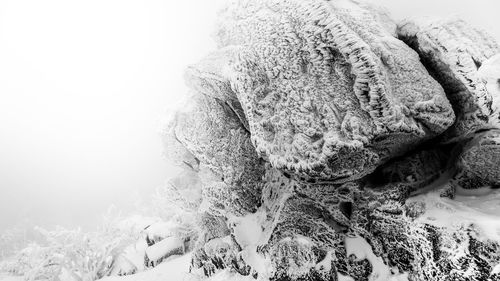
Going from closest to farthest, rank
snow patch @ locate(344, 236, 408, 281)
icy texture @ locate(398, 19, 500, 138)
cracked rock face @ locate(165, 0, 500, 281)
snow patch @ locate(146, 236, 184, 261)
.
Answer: cracked rock face @ locate(165, 0, 500, 281), snow patch @ locate(344, 236, 408, 281), icy texture @ locate(398, 19, 500, 138), snow patch @ locate(146, 236, 184, 261)

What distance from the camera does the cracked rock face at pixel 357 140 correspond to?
19.4ft

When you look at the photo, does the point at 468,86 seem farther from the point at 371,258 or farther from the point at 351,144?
the point at 371,258

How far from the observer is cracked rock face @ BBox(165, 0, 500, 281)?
5.92 meters

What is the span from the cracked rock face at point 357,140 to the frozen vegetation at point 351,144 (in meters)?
0.03

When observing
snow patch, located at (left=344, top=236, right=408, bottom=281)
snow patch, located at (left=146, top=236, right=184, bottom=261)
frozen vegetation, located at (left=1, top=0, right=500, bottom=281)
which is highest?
frozen vegetation, located at (left=1, top=0, right=500, bottom=281)

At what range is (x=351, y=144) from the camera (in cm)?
584

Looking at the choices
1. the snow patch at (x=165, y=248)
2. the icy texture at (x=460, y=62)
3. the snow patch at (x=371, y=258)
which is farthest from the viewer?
the snow patch at (x=165, y=248)

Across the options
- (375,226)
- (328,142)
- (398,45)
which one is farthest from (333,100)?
(375,226)

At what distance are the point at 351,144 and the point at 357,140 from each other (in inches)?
5.9

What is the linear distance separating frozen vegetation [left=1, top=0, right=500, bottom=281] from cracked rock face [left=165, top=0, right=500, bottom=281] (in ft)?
0.09

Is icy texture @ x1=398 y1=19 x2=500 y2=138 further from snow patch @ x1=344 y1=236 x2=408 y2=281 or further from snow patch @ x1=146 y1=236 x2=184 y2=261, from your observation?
snow patch @ x1=146 y1=236 x2=184 y2=261

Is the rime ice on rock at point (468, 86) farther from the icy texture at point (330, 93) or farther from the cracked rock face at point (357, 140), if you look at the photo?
the icy texture at point (330, 93)

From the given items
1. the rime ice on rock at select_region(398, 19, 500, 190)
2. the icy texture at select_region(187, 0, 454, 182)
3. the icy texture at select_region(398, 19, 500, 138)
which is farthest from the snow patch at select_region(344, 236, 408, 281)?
the icy texture at select_region(398, 19, 500, 138)

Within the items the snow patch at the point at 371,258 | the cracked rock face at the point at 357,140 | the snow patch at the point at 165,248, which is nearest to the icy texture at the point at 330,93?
the cracked rock face at the point at 357,140
